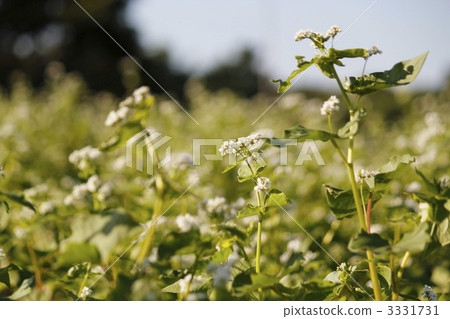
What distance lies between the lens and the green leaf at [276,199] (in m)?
0.70

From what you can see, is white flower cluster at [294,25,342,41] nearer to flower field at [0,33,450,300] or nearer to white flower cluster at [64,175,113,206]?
flower field at [0,33,450,300]

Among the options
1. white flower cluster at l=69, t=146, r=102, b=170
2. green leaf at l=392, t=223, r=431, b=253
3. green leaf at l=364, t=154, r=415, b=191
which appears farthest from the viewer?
white flower cluster at l=69, t=146, r=102, b=170

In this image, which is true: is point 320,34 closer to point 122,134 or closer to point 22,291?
point 122,134

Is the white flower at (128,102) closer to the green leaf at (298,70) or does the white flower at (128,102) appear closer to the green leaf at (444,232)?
the green leaf at (298,70)

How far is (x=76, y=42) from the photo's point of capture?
549 inches

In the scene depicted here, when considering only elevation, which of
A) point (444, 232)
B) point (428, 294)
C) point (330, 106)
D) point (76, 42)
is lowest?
point (428, 294)

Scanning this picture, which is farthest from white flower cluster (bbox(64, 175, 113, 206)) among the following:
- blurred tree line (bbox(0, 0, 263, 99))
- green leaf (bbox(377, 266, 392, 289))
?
blurred tree line (bbox(0, 0, 263, 99))

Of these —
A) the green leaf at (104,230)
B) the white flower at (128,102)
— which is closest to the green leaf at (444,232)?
the green leaf at (104,230)

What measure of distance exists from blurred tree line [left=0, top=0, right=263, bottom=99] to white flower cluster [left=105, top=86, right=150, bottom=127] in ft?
39.4

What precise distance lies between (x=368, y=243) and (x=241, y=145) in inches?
11.6

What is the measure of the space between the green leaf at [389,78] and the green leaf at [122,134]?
0.36 meters

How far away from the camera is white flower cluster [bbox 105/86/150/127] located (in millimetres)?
764

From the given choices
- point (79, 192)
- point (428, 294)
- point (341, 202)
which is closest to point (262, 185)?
point (341, 202)
